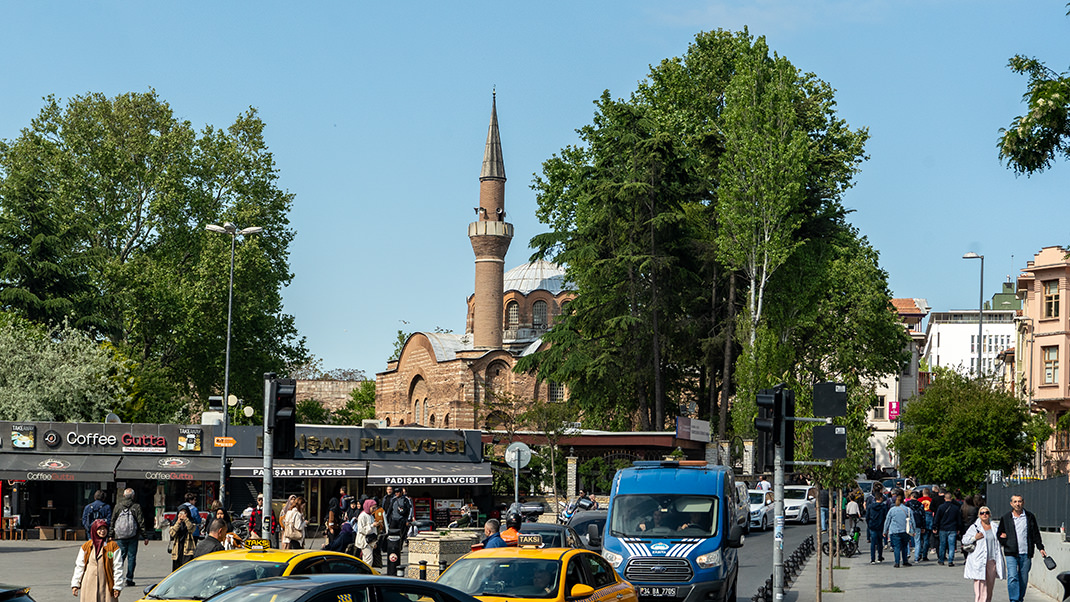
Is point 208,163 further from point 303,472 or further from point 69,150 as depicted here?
point 303,472

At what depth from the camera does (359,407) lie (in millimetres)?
106812

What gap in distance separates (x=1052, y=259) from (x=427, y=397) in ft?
150

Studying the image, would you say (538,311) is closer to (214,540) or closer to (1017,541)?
(1017,541)

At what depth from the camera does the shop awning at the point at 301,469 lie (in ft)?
120

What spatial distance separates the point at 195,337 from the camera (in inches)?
2060

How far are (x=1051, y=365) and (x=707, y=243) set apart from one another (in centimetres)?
1644

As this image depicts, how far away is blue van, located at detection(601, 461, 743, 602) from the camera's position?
17.3 m

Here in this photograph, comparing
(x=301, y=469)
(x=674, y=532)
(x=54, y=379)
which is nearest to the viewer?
(x=674, y=532)

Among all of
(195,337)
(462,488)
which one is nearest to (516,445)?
(462,488)

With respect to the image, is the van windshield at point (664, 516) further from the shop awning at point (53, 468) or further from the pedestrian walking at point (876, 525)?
the shop awning at point (53, 468)

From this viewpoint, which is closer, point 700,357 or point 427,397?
point 700,357

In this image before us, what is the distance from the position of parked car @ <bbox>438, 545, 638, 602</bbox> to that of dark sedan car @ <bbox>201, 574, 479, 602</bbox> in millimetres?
3097

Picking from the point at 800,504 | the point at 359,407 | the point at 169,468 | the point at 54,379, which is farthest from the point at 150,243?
the point at 359,407

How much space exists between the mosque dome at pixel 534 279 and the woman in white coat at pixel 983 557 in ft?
246
